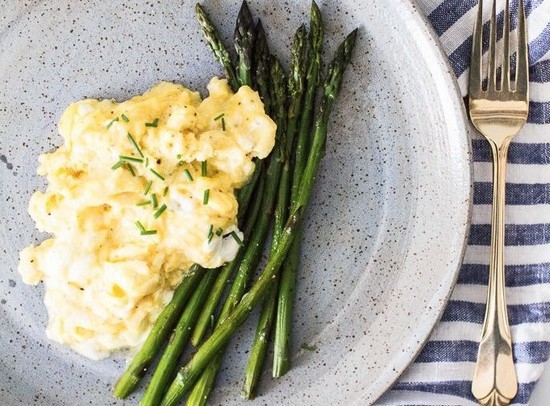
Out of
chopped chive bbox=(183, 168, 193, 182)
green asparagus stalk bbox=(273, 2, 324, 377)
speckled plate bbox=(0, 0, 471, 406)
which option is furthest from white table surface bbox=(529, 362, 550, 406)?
chopped chive bbox=(183, 168, 193, 182)

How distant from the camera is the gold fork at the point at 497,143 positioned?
130 inches

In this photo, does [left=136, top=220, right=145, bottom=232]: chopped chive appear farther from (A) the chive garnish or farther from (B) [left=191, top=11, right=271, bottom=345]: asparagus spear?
(B) [left=191, top=11, right=271, bottom=345]: asparagus spear

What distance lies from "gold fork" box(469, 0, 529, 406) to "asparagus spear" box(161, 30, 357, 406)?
0.60 m

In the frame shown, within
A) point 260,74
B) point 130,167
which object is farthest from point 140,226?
point 260,74

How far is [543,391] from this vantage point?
3406 mm

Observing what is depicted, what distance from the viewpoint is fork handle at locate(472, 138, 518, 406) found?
330 cm

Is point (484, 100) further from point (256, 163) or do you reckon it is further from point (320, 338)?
point (320, 338)

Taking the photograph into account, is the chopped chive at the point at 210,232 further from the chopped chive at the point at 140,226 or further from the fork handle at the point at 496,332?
the fork handle at the point at 496,332

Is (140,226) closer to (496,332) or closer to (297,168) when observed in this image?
(297,168)

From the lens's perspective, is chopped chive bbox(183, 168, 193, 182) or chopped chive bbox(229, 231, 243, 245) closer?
chopped chive bbox(183, 168, 193, 182)

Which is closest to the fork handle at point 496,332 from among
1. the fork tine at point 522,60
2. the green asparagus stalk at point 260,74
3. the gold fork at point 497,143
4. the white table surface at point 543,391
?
the gold fork at point 497,143

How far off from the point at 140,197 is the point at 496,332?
5.32 ft

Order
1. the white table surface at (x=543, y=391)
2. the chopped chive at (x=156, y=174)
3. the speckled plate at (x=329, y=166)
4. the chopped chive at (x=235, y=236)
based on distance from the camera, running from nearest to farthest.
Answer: the chopped chive at (x=156, y=174), the chopped chive at (x=235, y=236), the speckled plate at (x=329, y=166), the white table surface at (x=543, y=391)

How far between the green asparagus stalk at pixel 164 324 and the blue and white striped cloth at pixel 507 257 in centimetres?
98
